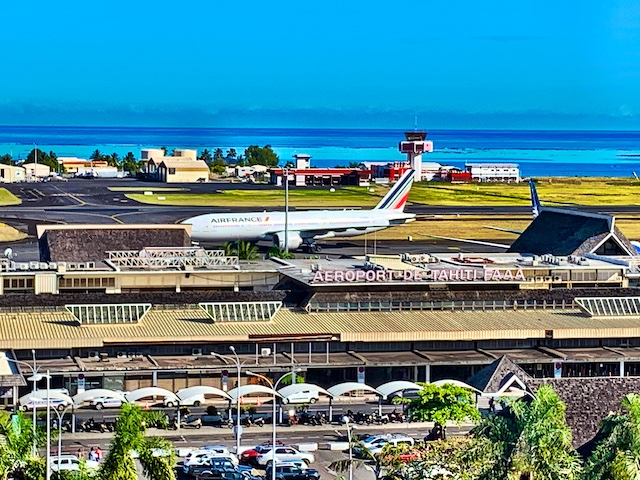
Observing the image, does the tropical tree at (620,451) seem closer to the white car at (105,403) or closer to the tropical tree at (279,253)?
the white car at (105,403)

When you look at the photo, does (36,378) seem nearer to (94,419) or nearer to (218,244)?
(94,419)

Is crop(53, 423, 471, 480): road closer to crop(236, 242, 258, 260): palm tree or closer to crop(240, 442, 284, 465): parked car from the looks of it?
crop(240, 442, 284, 465): parked car

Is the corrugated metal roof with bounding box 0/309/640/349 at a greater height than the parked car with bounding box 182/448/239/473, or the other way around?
the corrugated metal roof with bounding box 0/309/640/349

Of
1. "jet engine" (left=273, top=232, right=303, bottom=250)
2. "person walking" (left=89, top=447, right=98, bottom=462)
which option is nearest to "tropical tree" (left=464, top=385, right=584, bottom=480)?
"person walking" (left=89, top=447, right=98, bottom=462)

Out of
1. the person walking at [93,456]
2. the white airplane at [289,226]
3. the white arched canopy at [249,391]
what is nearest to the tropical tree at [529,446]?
the person walking at [93,456]

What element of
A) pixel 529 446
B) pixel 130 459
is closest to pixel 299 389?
pixel 130 459

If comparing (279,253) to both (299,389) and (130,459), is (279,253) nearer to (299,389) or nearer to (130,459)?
(299,389)
